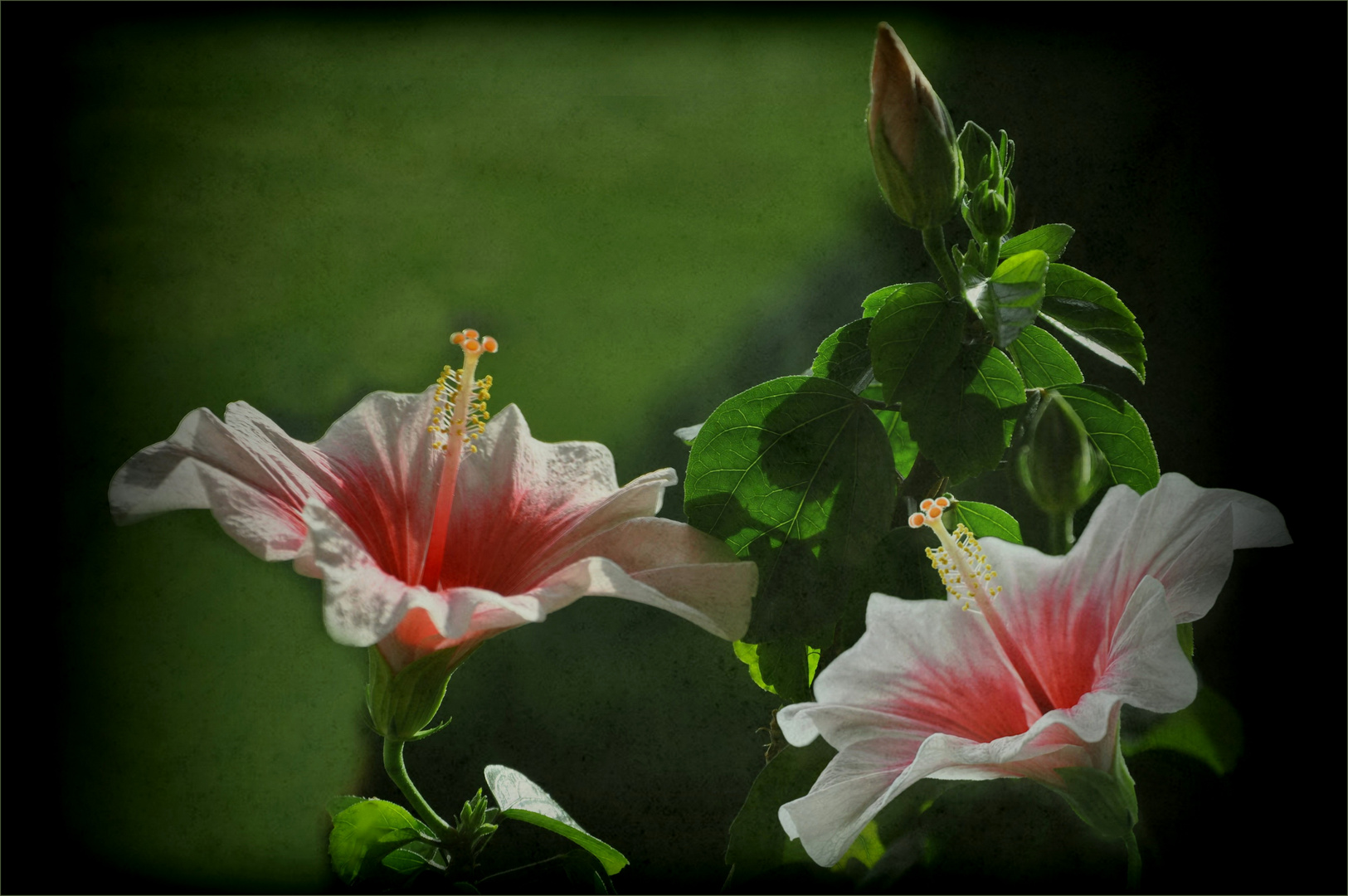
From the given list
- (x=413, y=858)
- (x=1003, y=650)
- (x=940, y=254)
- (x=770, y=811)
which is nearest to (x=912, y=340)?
(x=940, y=254)

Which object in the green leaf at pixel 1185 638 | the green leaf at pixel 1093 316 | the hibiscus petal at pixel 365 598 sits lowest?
the green leaf at pixel 1185 638

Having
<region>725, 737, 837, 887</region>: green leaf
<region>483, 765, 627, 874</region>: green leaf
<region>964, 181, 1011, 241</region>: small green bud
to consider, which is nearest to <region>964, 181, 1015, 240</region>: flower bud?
<region>964, 181, 1011, 241</region>: small green bud

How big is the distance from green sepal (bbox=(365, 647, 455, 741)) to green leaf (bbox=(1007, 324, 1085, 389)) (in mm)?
410

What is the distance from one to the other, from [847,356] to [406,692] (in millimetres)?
352

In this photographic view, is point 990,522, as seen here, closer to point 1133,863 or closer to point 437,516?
point 1133,863

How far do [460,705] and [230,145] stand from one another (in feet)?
2.40

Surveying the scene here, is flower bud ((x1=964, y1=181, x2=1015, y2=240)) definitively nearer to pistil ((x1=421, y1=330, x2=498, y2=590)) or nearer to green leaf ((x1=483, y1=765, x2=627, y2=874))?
pistil ((x1=421, y1=330, x2=498, y2=590))

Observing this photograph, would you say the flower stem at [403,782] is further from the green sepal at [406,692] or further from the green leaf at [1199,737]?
the green leaf at [1199,737]

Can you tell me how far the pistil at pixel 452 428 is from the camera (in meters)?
0.68

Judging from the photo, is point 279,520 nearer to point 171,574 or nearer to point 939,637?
point 939,637

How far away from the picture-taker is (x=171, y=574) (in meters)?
1.30

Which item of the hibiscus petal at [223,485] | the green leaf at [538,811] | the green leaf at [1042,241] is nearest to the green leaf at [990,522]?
the green leaf at [1042,241]

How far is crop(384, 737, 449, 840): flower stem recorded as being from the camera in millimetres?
662

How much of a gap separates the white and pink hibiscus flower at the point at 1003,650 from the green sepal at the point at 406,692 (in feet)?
0.65
